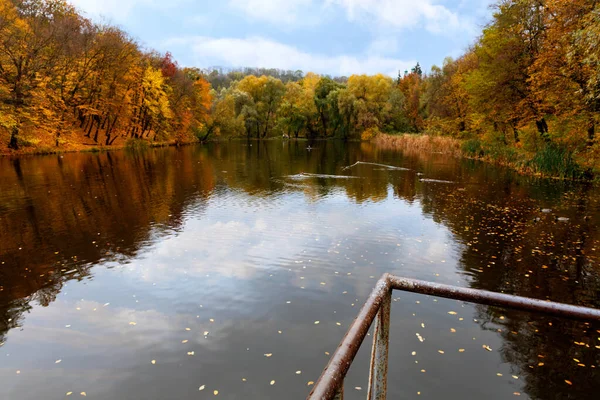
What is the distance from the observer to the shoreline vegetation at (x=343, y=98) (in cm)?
2205

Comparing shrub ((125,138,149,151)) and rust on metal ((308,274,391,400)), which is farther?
shrub ((125,138,149,151))

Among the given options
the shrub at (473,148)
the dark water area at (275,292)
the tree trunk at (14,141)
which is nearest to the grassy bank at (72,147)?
the tree trunk at (14,141)

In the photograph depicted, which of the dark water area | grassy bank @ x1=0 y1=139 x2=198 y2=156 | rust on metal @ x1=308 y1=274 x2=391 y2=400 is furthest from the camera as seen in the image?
grassy bank @ x1=0 y1=139 x2=198 y2=156

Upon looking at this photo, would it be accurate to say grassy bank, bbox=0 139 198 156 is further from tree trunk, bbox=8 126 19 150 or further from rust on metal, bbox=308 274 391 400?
rust on metal, bbox=308 274 391 400

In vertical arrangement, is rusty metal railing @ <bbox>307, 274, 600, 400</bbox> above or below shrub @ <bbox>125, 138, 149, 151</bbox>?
below

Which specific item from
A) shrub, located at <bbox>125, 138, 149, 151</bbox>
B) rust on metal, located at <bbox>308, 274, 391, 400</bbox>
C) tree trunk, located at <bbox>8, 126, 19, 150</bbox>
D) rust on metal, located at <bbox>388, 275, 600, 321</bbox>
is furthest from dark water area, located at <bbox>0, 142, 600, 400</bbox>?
shrub, located at <bbox>125, 138, 149, 151</bbox>

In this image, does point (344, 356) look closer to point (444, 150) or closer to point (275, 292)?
point (275, 292)

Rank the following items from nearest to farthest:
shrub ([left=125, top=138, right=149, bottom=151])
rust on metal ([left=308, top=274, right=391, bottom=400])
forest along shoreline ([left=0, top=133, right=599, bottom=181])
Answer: rust on metal ([left=308, top=274, right=391, bottom=400]) → forest along shoreline ([left=0, top=133, right=599, bottom=181]) → shrub ([left=125, top=138, right=149, bottom=151])

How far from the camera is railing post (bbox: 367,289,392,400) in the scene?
2754 mm

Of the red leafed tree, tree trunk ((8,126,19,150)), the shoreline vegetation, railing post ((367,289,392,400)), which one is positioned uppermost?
the red leafed tree

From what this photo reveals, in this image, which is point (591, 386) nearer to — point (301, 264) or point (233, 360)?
point (233, 360)

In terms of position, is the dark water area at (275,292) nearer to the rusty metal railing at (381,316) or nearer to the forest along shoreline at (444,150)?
the rusty metal railing at (381,316)

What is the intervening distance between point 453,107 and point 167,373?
53.1m

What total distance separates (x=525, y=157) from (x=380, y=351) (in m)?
31.6
